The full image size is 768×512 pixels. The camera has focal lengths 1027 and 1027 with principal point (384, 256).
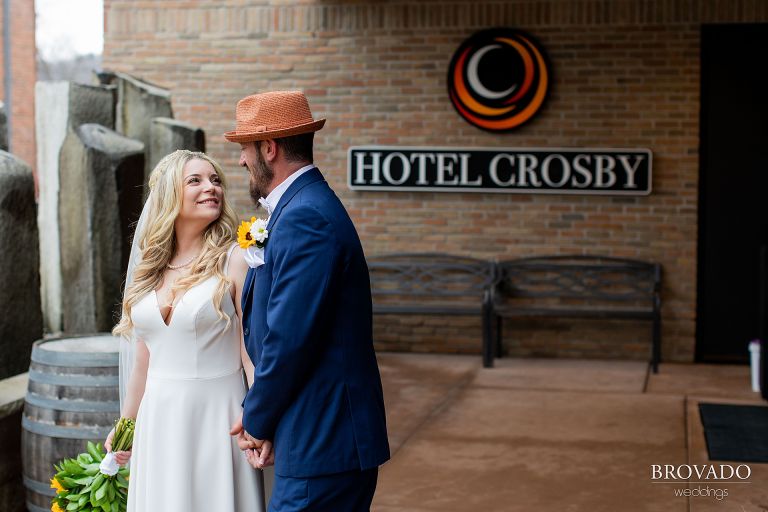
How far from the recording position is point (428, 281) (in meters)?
9.76

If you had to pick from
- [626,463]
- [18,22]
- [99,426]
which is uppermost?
[18,22]

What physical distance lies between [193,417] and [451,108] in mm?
6845

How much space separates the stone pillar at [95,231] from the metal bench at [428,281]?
402 cm

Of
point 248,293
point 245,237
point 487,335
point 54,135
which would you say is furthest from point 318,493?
point 487,335

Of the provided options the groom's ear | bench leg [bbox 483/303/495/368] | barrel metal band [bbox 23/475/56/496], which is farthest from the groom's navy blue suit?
bench leg [bbox 483/303/495/368]

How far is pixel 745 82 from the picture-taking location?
30.2 feet

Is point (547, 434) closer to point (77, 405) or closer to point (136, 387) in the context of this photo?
point (77, 405)

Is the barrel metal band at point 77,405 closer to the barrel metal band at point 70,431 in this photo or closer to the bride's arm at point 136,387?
the barrel metal band at point 70,431

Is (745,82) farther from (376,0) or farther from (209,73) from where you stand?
(209,73)

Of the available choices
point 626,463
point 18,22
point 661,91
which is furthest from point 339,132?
point 18,22

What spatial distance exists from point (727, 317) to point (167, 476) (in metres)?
7.20

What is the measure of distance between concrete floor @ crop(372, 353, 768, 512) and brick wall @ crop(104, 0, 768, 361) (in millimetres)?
861

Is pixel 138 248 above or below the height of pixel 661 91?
below

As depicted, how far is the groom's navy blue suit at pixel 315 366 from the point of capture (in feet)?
8.72
